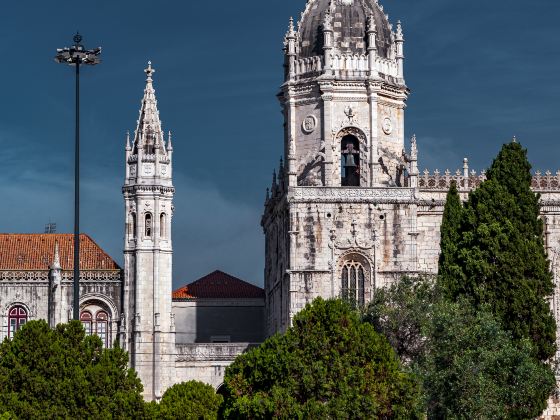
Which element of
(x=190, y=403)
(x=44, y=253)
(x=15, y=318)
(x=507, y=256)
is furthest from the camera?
(x=44, y=253)

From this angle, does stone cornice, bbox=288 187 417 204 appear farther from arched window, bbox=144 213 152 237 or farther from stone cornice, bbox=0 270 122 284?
stone cornice, bbox=0 270 122 284

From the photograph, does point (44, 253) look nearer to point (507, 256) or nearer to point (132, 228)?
point (132, 228)

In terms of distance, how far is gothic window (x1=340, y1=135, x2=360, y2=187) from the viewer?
75812mm

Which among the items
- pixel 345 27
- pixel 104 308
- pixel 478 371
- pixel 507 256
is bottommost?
pixel 478 371

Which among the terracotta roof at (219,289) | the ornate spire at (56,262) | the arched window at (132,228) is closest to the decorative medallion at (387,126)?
the terracotta roof at (219,289)

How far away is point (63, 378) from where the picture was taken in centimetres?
5497

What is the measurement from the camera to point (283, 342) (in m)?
55.1

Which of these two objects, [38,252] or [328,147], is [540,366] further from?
[38,252]

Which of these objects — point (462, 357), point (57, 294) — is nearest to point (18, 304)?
point (57, 294)

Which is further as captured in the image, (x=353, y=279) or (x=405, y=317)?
(x=353, y=279)

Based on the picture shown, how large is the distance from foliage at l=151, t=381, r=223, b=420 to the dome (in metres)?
17.8

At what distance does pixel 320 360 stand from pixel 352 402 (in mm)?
1812

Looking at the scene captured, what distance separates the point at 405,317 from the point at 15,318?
22949 mm

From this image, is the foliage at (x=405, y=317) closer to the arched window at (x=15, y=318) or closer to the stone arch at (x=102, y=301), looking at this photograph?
the stone arch at (x=102, y=301)
